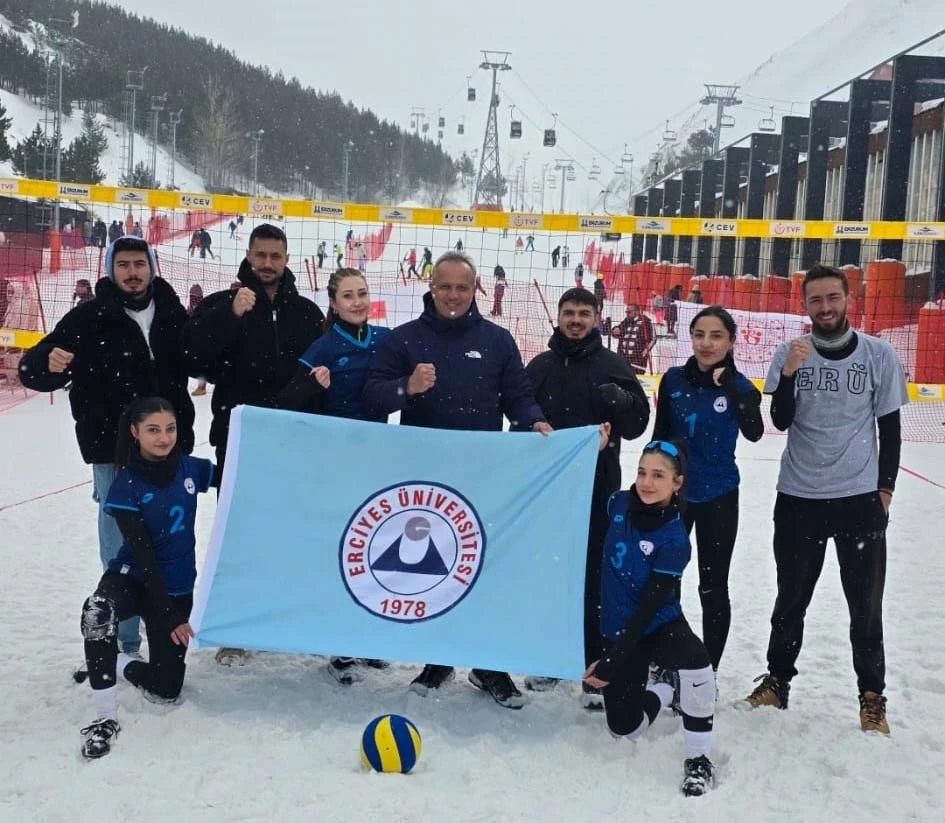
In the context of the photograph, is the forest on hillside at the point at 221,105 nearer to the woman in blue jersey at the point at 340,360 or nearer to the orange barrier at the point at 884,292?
the orange barrier at the point at 884,292

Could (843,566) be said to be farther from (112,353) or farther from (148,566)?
(112,353)

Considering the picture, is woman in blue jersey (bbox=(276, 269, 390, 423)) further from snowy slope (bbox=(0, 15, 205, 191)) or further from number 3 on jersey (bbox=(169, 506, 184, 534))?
snowy slope (bbox=(0, 15, 205, 191))

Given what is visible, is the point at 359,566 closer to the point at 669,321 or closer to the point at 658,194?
the point at 669,321

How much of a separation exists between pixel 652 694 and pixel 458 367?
1.59m

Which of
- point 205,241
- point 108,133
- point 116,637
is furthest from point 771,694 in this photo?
point 108,133

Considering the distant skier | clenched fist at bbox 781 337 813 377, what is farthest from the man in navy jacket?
the distant skier

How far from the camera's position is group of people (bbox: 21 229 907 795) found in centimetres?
385

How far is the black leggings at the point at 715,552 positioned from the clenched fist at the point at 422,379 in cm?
127

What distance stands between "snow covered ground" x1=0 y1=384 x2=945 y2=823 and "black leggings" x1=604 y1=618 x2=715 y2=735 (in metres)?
0.14

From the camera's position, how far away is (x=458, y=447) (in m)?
4.12

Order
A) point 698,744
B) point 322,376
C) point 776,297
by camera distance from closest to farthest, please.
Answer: point 698,744, point 322,376, point 776,297

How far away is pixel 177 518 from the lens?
4.05 metres

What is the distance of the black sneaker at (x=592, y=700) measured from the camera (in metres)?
4.23

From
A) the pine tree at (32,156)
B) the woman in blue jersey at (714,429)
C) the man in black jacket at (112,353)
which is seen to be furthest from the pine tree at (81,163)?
the woman in blue jersey at (714,429)
